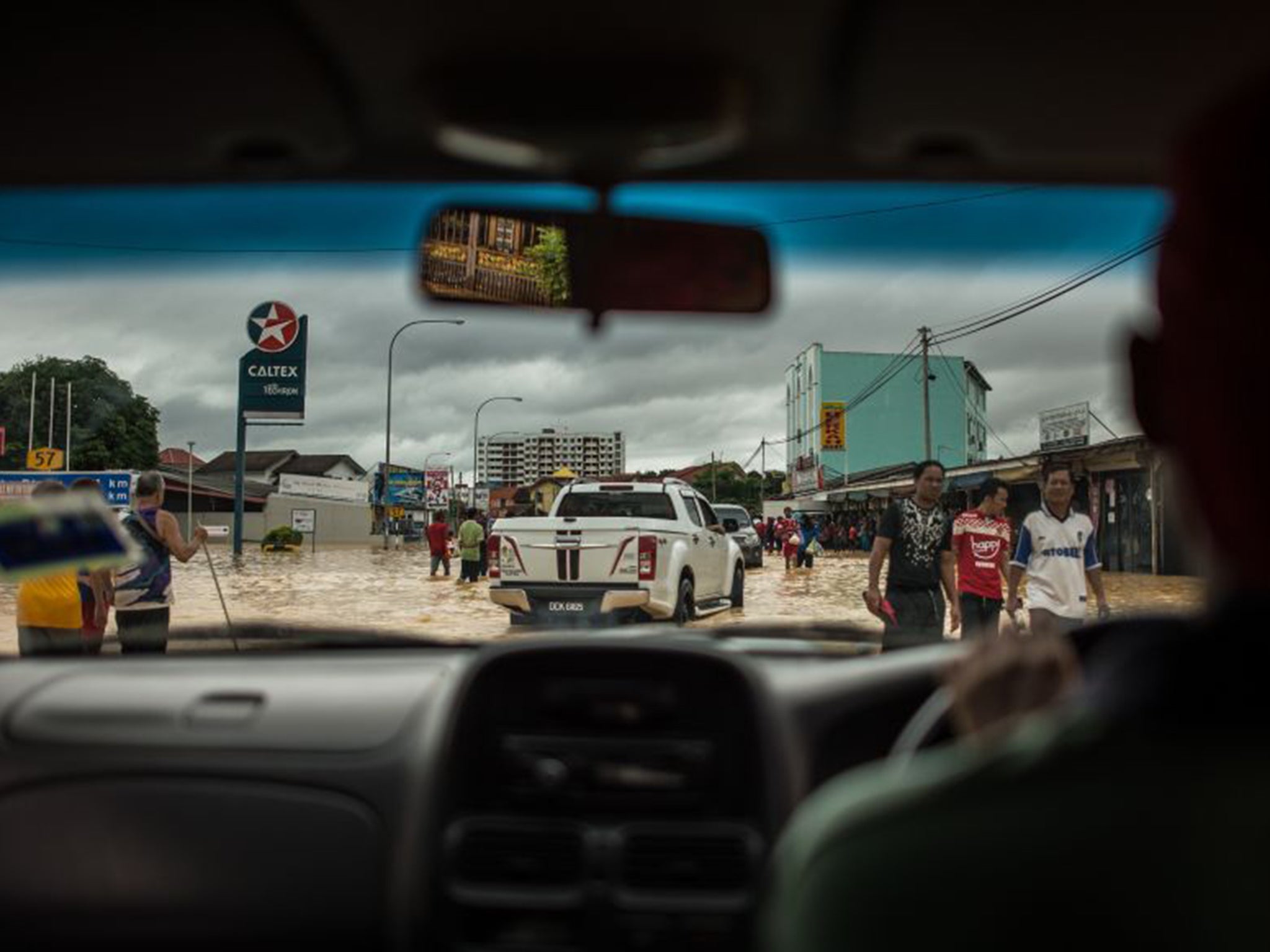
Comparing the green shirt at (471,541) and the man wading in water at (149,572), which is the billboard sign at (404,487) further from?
the green shirt at (471,541)

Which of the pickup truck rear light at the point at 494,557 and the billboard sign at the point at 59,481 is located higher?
the billboard sign at the point at 59,481

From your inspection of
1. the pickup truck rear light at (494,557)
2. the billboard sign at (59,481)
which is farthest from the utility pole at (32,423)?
the pickup truck rear light at (494,557)

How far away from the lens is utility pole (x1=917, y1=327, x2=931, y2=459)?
3.61 meters

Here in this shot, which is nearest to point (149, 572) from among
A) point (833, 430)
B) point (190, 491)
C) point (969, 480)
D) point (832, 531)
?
point (190, 491)

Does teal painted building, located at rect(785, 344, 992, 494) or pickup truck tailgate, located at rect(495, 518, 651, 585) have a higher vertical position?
teal painted building, located at rect(785, 344, 992, 494)

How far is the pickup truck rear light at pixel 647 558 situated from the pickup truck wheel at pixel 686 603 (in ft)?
1.23

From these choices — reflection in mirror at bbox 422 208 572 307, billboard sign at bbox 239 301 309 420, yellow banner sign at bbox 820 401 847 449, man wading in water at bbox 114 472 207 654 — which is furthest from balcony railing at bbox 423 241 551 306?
yellow banner sign at bbox 820 401 847 449

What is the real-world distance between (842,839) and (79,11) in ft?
7.66

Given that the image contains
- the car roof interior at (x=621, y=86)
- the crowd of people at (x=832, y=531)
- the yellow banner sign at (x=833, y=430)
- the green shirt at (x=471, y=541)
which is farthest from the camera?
the crowd of people at (x=832, y=531)

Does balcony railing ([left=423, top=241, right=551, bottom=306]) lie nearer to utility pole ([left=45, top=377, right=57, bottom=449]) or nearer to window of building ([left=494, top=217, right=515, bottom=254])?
window of building ([left=494, top=217, right=515, bottom=254])

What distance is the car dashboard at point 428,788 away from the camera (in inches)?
102

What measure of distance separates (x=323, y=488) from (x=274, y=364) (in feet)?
2.73

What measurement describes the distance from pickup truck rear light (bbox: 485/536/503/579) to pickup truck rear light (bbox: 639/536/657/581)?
4.07 feet

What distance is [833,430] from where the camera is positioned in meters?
4.76
